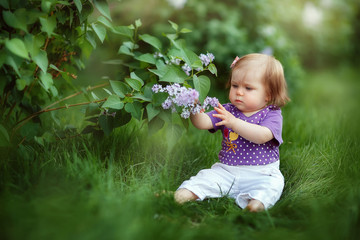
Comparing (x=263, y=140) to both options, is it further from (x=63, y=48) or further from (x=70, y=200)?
(x=63, y=48)

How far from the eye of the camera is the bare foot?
5.75 ft

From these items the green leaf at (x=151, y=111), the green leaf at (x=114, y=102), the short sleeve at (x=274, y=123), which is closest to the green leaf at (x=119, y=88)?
the green leaf at (x=114, y=102)

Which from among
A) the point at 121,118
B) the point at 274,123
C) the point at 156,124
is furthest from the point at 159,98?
the point at 274,123

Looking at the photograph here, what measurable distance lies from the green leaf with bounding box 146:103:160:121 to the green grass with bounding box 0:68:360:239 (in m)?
0.32

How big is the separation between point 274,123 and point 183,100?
53cm

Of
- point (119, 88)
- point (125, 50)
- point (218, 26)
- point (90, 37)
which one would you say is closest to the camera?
point (119, 88)

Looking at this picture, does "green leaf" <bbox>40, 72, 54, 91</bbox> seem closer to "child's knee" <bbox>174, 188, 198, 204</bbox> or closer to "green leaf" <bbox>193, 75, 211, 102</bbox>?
"green leaf" <bbox>193, 75, 211, 102</bbox>

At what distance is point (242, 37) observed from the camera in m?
4.21

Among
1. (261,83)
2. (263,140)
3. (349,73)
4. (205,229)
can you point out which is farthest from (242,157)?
(349,73)

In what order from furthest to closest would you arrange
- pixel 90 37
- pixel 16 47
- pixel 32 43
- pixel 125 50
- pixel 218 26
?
pixel 218 26 → pixel 125 50 → pixel 90 37 → pixel 32 43 → pixel 16 47

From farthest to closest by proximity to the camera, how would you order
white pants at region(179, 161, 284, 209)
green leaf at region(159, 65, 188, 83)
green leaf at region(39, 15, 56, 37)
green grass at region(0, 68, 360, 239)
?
white pants at region(179, 161, 284, 209) → green leaf at region(159, 65, 188, 83) → green leaf at region(39, 15, 56, 37) → green grass at region(0, 68, 360, 239)

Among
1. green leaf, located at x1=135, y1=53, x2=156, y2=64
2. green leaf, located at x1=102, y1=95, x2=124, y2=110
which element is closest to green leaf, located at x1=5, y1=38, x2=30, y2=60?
green leaf, located at x1=102, y1=95, x2=124, y2=110

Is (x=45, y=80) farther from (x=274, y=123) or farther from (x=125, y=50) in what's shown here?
(x=274, y=123)

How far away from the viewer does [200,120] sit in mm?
1950
